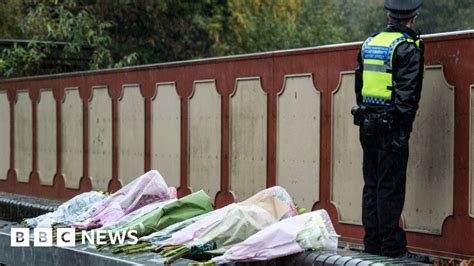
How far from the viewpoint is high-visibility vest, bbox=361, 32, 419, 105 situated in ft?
23.7

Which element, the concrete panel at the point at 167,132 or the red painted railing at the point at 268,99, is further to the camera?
the concrete panel at the point at 167,132

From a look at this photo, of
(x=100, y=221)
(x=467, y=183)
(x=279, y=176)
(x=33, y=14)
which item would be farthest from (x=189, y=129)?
(x=33, y=14)

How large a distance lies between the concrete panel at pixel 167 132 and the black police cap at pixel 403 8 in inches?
185

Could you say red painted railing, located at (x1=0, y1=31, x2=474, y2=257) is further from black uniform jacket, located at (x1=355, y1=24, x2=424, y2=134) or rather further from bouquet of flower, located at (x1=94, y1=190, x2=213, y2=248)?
bouquet of flower, located at (x1=94, y1=190, x2=213, y2=248)

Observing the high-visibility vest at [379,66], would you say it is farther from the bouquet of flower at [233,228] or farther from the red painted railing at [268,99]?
the bouquet of flower at [233,228]

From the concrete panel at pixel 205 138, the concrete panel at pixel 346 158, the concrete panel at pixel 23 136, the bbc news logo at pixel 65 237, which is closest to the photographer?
the bbc news logo at pixel 65 237

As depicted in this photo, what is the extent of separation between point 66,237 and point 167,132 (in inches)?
154

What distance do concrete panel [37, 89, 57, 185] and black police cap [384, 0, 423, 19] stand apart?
831cm

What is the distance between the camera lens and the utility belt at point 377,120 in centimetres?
721

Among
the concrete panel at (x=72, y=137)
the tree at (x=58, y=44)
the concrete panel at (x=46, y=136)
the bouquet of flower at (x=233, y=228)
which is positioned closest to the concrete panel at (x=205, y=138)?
the concrete panel at (x=72, y=137)

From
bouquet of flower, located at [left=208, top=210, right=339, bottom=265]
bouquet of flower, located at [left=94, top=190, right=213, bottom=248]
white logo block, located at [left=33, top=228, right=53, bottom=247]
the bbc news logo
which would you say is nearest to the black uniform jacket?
bouquet of flower, located at [left=208, top=210, right=339, bottom=265]

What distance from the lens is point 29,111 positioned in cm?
1550

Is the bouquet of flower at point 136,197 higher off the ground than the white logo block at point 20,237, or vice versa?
the bouquet of flower at point 136,197

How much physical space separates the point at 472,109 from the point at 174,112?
16.7ft
